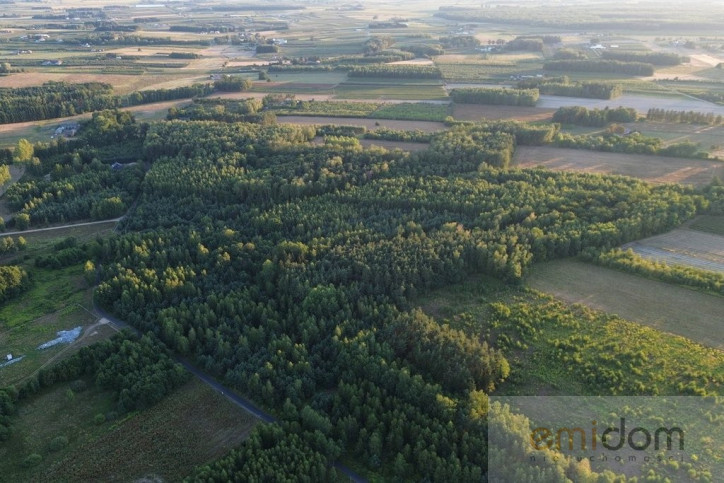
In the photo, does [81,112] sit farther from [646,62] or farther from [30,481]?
[646,62]

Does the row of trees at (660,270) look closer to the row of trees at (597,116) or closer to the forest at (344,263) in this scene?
the forest at (344,263)

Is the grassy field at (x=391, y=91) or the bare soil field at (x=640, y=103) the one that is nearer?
the bare soil field at (x=640, y=103)

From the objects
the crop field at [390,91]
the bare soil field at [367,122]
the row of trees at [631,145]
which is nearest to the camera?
the row of trees at [631,145]

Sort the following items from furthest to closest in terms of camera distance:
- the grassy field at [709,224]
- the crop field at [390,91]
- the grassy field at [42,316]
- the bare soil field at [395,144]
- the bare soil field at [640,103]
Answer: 1. the crop field at [390,91]
2. the bare soil field at [640,103]
3. the bare soil field at [395,144]
4. the grassy field at [709,224]
5. the grassy field at [42,316]

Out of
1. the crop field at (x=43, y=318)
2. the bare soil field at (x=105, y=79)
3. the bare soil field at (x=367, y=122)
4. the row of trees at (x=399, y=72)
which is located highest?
the row of trees at (x=399, y=72)

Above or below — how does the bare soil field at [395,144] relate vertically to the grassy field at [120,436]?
above

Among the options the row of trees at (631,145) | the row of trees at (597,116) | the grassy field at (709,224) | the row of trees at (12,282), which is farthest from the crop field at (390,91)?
the row of trees at (12,282)


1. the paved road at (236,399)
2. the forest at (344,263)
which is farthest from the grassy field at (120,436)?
the forest at (344,263)
